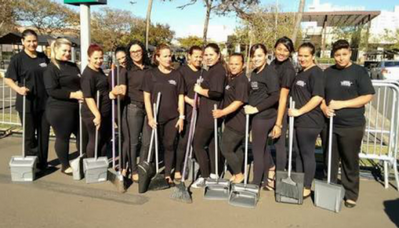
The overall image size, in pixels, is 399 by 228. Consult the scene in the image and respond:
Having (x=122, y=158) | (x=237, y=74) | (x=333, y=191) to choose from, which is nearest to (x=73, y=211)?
(x=122, y=158)

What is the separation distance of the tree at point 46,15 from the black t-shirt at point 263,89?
37573mm

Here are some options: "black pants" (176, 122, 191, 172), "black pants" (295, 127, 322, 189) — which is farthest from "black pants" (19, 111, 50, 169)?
"black pants" (295, 127, 322, 189)

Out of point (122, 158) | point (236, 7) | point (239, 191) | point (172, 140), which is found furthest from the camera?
point (236, 7)

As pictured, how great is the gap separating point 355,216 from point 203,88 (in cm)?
236

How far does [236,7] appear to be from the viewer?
35.7 feet

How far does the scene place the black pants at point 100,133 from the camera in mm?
5043

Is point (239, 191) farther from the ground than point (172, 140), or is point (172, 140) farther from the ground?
point (172, 140)

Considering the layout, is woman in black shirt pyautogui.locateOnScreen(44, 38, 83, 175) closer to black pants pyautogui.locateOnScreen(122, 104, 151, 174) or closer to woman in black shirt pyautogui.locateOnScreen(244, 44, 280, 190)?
black pants pyautogui.locateOnScreen(122, 104, 151, 174)

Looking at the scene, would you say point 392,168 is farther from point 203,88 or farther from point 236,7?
point 236,7

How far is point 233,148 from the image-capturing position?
4.74 m

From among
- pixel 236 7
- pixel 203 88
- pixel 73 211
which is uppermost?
pixel 236 7

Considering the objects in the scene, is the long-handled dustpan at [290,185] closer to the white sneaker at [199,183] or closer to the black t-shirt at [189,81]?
the white sneaker at [199,183]

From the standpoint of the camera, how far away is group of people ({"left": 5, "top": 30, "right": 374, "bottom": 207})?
4160 mm

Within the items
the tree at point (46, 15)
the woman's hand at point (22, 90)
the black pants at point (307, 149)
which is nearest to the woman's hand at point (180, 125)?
the black pants at point (307, 149)
